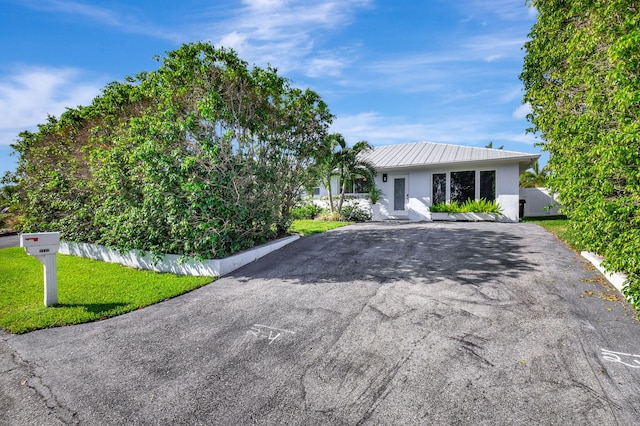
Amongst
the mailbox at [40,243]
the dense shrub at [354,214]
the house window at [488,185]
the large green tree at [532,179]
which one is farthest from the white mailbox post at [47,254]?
the large green tree at [532,179]

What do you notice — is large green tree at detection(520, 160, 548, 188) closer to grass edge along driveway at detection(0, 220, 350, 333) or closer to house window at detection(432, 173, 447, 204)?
house window at detection(432, 173, 447, 204)

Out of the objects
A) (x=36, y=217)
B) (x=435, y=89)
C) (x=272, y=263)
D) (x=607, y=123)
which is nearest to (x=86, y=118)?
(x=36, y=217)

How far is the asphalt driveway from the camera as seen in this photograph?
2650 millimetres

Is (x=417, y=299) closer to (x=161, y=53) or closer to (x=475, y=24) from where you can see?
(x=475, y=24)

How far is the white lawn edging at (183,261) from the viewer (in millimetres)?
6988

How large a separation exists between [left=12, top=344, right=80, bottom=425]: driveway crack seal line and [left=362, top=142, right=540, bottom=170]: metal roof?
1434cm

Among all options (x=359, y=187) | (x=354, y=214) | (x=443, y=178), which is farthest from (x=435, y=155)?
(x=354, y=214)

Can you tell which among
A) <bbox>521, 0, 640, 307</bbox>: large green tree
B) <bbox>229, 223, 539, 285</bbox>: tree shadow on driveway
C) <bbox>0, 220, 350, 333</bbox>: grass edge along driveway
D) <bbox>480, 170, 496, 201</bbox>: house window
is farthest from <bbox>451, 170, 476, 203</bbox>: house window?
<bbox>0, 220, 350, 333</bbox>: grass edge along driveway

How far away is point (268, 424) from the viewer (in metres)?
2.49

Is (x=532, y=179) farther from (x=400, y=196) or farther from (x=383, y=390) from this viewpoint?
(x=383, y=390)

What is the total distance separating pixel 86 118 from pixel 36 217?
461 cm

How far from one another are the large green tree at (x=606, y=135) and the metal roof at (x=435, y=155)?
23.6 feet

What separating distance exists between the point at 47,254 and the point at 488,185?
15.8 meters

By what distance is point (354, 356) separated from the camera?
3.45 metres
